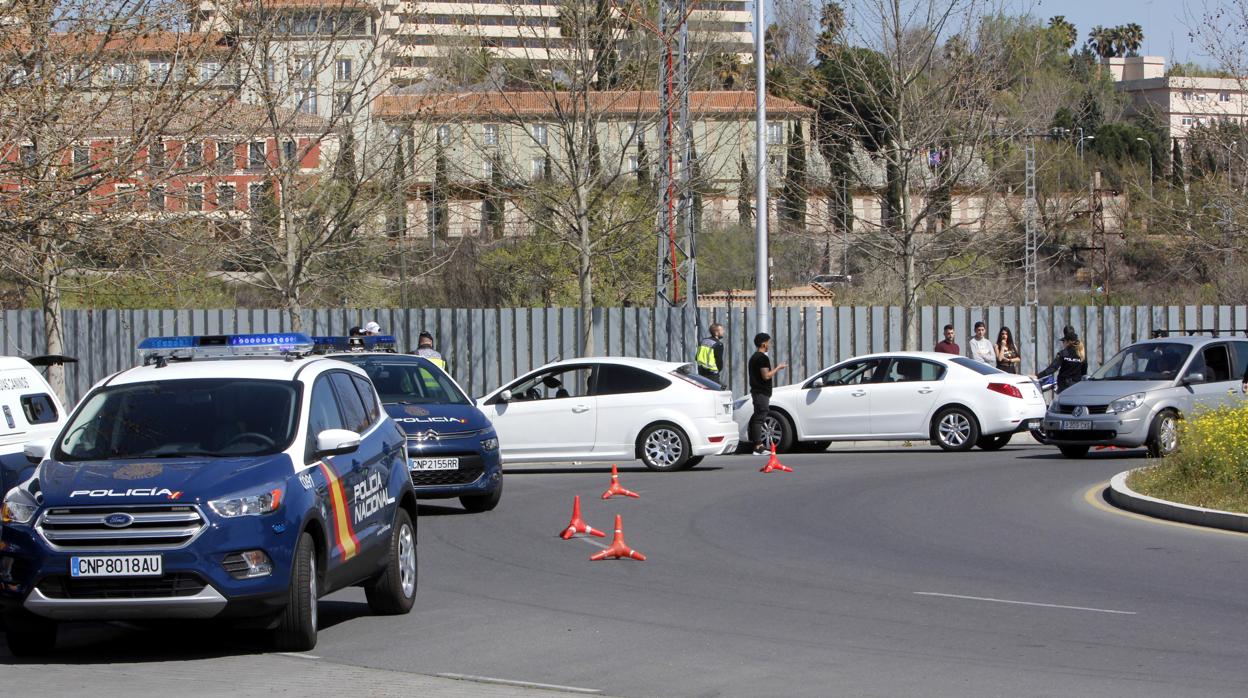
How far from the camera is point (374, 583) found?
9.83m

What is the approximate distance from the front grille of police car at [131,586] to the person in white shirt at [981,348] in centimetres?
2064

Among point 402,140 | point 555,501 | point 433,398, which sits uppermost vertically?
point 402,140

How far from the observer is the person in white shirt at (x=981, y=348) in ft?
87.8

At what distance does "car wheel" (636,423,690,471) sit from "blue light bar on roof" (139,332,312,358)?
10.8 metres

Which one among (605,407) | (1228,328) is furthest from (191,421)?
(1228,328)

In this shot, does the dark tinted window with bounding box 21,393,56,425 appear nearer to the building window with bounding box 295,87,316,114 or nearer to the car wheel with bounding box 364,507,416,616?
the car wheel with bounding box 364,507,416,616

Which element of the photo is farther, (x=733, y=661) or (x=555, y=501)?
(x=555, y=501)

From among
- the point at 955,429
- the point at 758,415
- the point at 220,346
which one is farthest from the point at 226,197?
the point at 220,346

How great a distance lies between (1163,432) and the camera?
21.0 metres

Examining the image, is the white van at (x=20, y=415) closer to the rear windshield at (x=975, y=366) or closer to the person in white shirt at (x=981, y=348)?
the rear windshield at (x=975, y=366)

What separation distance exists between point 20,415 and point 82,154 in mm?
3366

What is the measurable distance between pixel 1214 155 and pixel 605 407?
61.4ft

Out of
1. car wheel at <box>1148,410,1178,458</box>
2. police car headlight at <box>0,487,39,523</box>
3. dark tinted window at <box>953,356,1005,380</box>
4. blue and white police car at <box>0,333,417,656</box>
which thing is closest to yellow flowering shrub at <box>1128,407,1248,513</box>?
car wheel at <box>1148,410,1178,458</box>

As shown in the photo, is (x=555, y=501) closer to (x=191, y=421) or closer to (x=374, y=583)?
(x=374, y=583)
